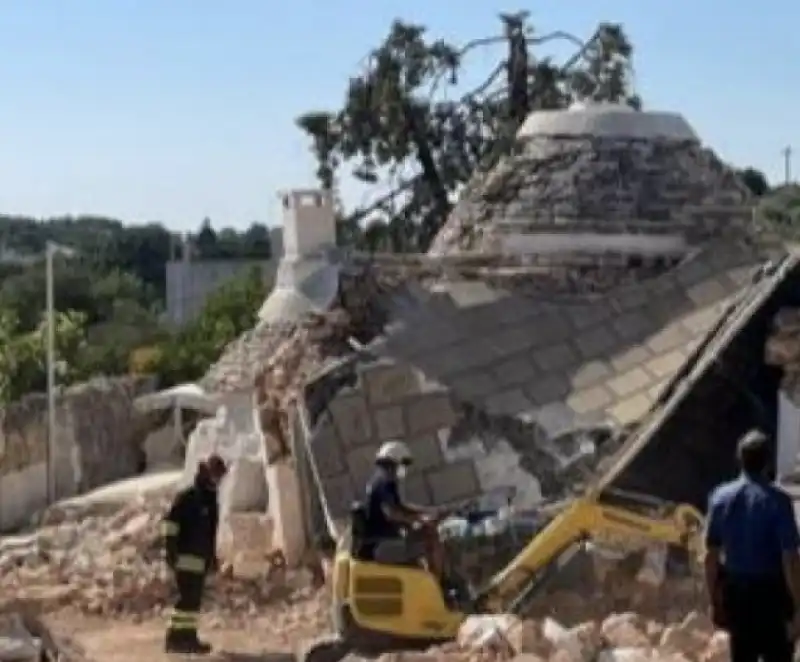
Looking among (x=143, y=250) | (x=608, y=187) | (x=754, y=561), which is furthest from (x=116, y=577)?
(x=143, y=250)

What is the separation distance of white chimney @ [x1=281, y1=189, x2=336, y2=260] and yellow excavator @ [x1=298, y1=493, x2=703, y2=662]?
19.6 feet

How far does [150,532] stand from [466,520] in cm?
534

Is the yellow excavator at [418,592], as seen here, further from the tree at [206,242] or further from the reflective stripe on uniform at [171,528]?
the tree at [206,242]

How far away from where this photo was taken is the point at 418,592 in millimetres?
11336

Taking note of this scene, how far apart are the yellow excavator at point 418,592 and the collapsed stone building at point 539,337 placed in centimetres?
117

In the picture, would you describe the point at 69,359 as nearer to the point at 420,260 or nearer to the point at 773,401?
the point at 420,260

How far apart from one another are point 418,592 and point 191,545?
2425mm

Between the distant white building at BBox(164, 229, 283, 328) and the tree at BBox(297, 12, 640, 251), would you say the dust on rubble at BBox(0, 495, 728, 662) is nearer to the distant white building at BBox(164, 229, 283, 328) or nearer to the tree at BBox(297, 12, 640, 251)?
the tree at BBox(297, 12, 640, 251)

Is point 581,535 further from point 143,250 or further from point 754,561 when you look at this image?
point 143,250

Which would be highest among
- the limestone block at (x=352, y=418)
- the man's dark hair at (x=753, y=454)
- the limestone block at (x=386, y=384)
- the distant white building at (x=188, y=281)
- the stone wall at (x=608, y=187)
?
the distant white building at (x=188, y=281)

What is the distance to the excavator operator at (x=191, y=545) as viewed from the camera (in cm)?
1298

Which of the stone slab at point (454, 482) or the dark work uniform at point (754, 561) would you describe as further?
the stone slab at point (454, 482)

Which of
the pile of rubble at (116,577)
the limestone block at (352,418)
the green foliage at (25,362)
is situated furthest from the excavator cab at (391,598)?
the green foliage at (25,362)

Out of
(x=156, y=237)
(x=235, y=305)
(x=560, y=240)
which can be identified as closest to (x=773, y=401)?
(x=560, y=240)
